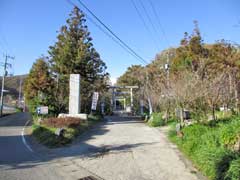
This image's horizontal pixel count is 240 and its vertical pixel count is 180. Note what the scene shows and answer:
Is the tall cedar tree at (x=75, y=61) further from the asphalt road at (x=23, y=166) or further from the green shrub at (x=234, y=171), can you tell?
the green shrub at (x=234, y=171)

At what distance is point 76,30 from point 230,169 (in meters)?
23.1

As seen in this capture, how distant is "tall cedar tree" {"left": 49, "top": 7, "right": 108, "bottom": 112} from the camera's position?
24.7 m

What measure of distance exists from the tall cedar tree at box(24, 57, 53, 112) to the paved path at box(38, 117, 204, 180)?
11.4 meters

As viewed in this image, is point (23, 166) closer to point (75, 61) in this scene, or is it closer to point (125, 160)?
point (125, 160)

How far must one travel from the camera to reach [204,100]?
1361 centimetres

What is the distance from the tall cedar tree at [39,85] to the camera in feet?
75.6

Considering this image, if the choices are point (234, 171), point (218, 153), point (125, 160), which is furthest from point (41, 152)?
point (234, 171)

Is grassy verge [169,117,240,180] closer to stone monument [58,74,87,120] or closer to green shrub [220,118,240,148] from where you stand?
green shrub [220,118,240,148]

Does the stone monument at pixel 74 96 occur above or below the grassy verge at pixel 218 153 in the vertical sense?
above

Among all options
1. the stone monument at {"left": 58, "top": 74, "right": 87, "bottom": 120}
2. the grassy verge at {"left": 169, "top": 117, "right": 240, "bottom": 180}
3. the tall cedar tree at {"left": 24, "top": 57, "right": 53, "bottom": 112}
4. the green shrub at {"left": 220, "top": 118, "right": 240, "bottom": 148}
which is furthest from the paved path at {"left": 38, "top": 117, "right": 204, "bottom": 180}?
the tall cedar tree at {"left": 24, "top": 57, "right": 53, "bottom": 112}

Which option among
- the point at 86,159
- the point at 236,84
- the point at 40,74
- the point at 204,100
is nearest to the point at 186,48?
the point at 236,84

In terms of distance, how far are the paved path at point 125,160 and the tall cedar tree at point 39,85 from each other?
11.4 meters

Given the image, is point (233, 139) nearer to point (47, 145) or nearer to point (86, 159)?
point (86, 159)

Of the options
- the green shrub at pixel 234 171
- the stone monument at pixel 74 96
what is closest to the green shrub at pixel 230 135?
the green shrub at pixel 234 171
